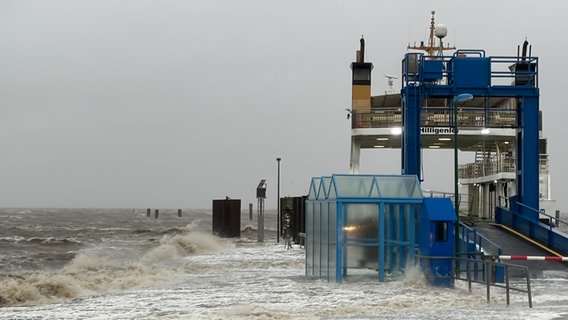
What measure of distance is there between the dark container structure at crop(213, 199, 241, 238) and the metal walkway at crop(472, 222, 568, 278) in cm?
2953

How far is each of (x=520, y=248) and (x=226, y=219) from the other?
34617mm

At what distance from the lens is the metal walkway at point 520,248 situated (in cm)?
2259

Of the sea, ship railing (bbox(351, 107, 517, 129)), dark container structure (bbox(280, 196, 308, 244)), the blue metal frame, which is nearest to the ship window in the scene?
the sea

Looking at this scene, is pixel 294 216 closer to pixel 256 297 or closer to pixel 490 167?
pixel 490 167

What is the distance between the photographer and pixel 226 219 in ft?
186

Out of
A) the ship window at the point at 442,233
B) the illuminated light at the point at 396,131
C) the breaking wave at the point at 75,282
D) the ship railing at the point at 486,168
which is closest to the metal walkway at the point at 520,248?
the ship window at the point at 442,233

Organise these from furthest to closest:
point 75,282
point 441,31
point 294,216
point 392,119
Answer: point 294,216, point 441,31, point 392,119, point 75,282

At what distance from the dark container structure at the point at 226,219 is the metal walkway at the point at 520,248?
29.5 meters

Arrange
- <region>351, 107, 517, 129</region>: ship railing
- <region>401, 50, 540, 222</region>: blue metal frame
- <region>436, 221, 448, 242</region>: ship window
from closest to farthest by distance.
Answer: <region>436, 221, 448, 242</region>: ship window → <region>401, 50, 540, 222</region>: blue metal frame → <region>351, 107, 517, 129</region>: ship railing

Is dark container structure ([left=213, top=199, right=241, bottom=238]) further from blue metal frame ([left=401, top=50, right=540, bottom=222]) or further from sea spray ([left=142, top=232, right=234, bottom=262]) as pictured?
blue metal frame ([left=401, top=50, right=540, bottom=222])

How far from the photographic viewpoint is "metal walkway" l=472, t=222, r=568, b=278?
2259 cm

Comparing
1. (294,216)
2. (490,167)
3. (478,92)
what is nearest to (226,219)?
(294,216)

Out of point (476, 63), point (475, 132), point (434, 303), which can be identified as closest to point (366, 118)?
point (475, 132)

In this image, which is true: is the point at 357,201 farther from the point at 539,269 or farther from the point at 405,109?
the point at 405,109
